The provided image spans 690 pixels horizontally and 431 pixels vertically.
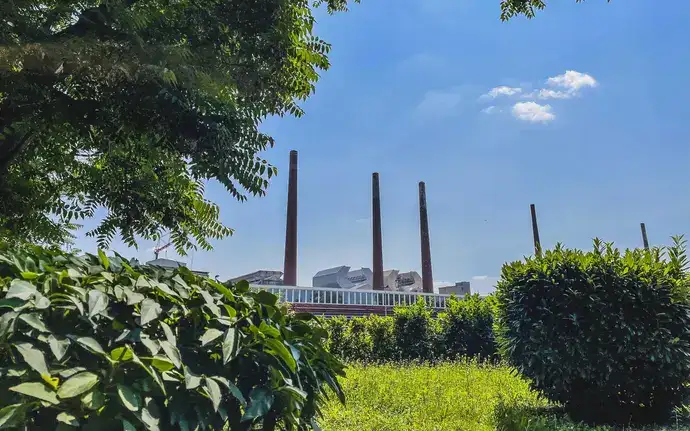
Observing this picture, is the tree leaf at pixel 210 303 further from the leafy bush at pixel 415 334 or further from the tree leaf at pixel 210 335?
the leafy bush at pixel 415 334

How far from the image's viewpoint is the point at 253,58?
14.9 ft

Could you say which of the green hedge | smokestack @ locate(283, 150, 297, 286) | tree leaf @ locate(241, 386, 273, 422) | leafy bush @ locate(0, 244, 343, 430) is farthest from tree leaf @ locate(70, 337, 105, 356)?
smokestack @ locate(283, 150, 297, 286)

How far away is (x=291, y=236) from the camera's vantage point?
2761cm

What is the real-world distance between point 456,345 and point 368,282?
24866 millimetres

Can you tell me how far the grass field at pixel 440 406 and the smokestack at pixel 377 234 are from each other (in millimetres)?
23269

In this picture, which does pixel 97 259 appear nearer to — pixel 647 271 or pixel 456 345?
pixel 647 271

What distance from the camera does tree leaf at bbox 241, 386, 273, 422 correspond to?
1.34 m

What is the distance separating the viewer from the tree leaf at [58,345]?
45.9 inches

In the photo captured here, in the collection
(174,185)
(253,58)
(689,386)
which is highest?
(253,58)

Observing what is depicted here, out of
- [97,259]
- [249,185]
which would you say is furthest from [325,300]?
[97,259]

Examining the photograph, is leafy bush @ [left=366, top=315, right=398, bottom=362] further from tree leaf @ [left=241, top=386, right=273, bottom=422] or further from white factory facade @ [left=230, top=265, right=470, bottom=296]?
white factory facade @ [left=230, top=265, right=470, bottom=296]

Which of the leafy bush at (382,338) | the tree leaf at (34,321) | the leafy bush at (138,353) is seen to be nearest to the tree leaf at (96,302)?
the leafy bush at (138,353)

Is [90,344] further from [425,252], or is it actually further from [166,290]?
[425,252]

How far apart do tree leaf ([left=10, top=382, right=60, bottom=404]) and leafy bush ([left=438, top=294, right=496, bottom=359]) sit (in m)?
10.7
